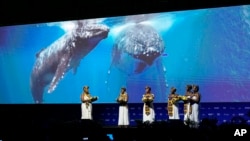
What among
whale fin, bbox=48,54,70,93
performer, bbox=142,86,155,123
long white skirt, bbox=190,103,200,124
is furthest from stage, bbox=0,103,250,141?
whale fin, bbox=48,54,70,93

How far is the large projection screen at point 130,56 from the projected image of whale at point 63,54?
26 mm

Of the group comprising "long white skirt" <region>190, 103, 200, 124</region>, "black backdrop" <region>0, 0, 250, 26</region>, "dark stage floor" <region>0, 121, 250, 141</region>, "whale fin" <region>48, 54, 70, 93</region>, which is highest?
"black backdrop" <region>0, 0, 250, 26</region>

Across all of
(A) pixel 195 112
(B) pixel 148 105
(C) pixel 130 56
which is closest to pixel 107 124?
(C) pixel 130 56

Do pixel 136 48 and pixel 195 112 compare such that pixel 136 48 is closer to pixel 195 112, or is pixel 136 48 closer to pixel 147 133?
pixel 195 112

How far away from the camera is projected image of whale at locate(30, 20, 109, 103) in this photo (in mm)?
11430

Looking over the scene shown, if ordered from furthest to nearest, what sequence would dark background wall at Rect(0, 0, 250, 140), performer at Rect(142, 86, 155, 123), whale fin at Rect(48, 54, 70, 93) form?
whale fin at Rect(48, 54, 70, 93)
dark background wall at Rect(0, 0, 250, 140)
performer at Rect(142, 86, 155, 123)

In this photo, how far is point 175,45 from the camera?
10.5m

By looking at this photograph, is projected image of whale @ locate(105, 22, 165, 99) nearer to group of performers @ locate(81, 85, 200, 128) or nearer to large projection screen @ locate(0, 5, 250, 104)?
large projection screen @ locate(0, 5, 250, 104)

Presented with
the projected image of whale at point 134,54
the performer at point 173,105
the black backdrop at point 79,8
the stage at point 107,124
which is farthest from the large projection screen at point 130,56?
the performer at point 173,105

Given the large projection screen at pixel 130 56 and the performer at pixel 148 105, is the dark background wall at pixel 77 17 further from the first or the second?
the performer at pixel 148 105

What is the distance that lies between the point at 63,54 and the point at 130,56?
6.29 ft

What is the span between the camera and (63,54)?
460 inches

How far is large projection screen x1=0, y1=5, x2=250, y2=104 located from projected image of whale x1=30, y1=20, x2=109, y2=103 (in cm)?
3

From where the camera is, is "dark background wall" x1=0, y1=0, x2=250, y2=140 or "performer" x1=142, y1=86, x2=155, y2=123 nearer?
"performer" x1=142, y1=86, x2=155, y2=123
